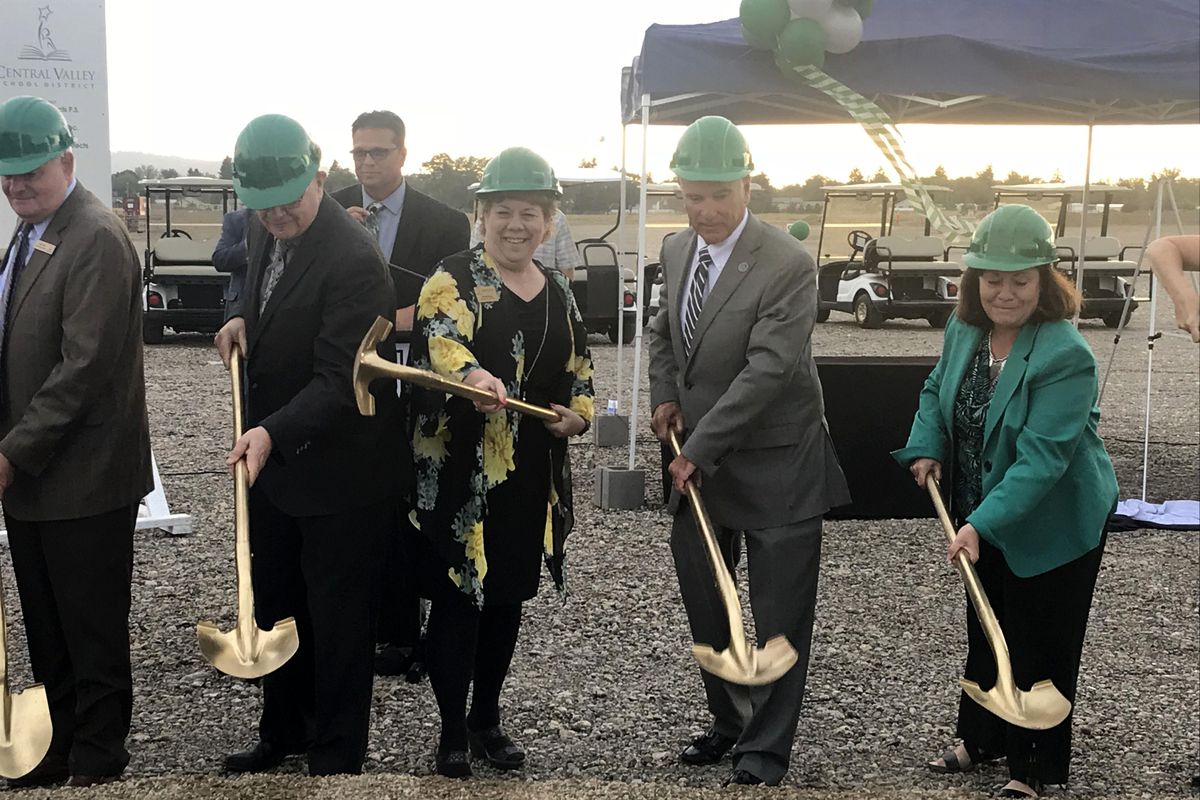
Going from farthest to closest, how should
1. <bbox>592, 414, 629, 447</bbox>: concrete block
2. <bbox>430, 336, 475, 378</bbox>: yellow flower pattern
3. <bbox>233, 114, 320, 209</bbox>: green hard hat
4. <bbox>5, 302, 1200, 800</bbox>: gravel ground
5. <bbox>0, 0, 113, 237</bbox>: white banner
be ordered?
1. <bbox>592, 414, 629, 447</bbox>: concrete block
2. <bbox>0, 0, 113, 237</bbox>: white banner
3. <bbox>5, 302, 1200, 800</bbox>: gravel ground
4. <bbox>430, 336, 475, 378</bbox>: yellow flower pattern
5. <bbox>233, 114, 320, 209</bbox>: green hard hat

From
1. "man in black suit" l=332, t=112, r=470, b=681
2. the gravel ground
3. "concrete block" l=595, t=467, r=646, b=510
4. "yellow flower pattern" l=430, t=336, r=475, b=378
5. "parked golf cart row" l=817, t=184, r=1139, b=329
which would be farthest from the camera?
"parked golf cart row" l=817, t=184, r=1139, b=329

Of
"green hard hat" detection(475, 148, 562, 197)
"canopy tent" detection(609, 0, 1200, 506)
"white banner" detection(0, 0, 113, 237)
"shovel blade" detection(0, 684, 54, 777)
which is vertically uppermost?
"canopy tent" detection(609, 0, 1200, 506)

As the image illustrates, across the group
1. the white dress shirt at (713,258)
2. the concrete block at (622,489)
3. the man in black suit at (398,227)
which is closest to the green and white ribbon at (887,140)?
the concrete block at (622,489)

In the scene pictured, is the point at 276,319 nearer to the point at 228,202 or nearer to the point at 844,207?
the point at 228,202

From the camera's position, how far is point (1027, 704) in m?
3.08

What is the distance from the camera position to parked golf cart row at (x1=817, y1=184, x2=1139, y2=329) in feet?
60.7

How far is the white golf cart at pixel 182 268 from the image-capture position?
1528 cm

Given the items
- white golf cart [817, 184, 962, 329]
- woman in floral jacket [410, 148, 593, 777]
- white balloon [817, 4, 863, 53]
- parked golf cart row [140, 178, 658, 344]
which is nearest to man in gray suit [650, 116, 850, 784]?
woman in floral jacket [410, 148, 593, 777]

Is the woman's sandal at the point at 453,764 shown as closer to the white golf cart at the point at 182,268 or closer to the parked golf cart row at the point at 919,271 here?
the white golf cart at the point at 182,268

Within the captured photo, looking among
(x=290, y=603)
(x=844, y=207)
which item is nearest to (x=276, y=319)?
(x=290, y=603)

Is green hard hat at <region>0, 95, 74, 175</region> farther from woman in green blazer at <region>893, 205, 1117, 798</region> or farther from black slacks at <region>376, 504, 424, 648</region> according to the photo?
woman in green blazer at <region>893, 205, 1117, 798</region>

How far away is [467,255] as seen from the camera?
340 centimetres

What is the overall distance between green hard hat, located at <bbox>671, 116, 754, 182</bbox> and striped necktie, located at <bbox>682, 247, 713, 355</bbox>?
286 millimetres

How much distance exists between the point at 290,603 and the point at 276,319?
0.84 metres
